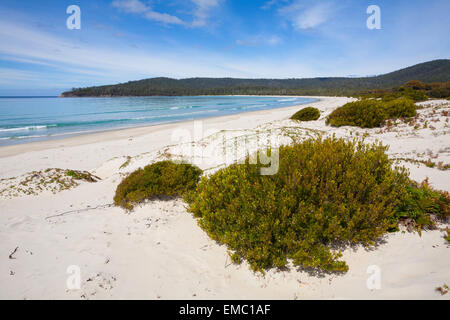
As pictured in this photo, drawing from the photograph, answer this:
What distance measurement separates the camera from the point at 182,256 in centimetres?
386

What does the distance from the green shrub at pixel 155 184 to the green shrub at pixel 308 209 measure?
1.82 metres

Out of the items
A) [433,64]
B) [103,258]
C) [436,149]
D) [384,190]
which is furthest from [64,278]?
[433,64]

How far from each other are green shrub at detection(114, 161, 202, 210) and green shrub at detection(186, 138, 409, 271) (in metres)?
1.82

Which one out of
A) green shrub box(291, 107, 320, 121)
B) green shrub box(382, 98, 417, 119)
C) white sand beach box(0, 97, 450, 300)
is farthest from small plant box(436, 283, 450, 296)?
green shrub box(291, 107, 320, 121)

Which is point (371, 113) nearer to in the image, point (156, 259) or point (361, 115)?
point (361, 115)

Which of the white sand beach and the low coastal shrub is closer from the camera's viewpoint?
the white sand beach

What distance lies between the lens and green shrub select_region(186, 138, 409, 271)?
327 cm

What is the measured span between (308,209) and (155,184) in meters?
3.97

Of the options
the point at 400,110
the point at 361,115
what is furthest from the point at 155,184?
the point at 400,110

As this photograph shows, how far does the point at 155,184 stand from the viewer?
18.8 feet

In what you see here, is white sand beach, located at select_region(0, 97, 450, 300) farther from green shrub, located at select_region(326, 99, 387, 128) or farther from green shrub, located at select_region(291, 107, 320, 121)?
green shrub, located at select_region(291, 107, 320, 121)

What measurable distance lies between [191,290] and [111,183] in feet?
19.0

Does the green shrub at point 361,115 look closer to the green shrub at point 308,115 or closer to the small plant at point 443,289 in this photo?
the green shrub at point 308,115

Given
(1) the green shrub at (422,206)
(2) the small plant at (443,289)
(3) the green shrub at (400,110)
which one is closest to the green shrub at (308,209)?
(1) the green shrub at (422,206)
